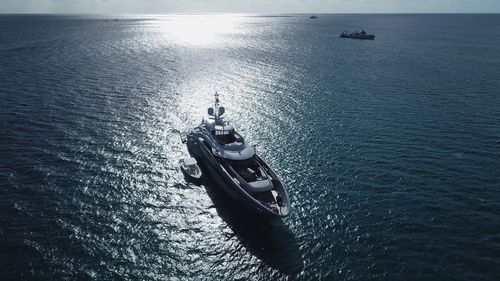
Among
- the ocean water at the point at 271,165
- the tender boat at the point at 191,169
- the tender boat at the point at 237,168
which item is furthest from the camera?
the tender boat at the point at 191,169

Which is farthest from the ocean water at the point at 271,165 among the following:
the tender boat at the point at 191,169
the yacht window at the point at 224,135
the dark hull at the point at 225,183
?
the yacht window at the point at 224,135

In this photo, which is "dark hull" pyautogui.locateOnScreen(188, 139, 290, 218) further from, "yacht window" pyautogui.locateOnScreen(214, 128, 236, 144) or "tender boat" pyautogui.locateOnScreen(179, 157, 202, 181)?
"yacht window" pyautogui.locateOnScreen(214, 128, 236, 144)

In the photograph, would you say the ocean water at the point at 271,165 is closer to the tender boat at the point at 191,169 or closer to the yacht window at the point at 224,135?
the tender boat at the point at 191,169

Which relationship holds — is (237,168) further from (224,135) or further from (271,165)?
(271,165)

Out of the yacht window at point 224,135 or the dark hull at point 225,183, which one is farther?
the yacht window at point 224,135

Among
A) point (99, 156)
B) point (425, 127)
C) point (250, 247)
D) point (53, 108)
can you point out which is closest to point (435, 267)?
point (250, 247)
